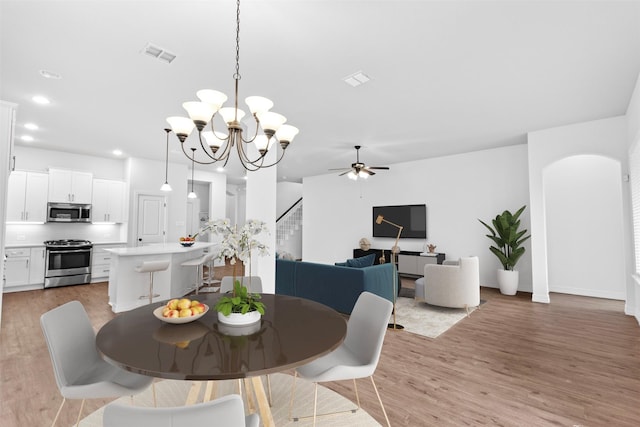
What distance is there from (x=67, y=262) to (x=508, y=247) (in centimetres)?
893

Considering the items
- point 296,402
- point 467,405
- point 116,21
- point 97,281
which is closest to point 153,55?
point 116,21

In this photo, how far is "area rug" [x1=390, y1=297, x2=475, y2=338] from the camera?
3.81 m

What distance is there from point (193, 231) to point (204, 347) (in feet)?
30.1

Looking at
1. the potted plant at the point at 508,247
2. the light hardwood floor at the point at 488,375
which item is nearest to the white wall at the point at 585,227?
the potted plant at the point at 508,247

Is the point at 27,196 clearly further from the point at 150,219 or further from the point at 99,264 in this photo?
the point at 150,219

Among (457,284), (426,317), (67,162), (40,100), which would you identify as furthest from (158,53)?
(67,162)

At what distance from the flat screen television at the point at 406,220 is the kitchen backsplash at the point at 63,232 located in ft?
21.3

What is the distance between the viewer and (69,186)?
6406 mm

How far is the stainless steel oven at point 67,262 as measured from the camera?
6.05m

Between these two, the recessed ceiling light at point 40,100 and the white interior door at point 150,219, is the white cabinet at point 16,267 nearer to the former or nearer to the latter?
the white interior door at point 150,219

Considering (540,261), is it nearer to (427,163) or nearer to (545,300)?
(545,300)

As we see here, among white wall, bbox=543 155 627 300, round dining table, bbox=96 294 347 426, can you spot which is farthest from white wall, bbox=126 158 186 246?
white wall, bbox=543 155 627 300

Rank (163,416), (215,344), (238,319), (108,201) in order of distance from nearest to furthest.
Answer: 1. (163,416)
2. (215,344)
3. (238,319)
4. (108,201)

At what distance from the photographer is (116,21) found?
2.38m
